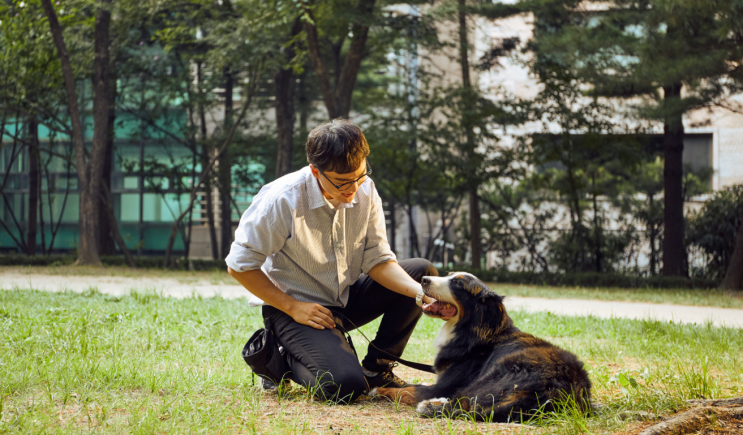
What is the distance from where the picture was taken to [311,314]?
3.05 meters

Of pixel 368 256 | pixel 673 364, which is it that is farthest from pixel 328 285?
pixel 673 364

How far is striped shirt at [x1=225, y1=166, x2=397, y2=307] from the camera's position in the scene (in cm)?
299

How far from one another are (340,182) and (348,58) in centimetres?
986

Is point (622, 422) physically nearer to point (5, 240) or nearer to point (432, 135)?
point (432, 135)

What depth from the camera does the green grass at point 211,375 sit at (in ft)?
→ 7.98

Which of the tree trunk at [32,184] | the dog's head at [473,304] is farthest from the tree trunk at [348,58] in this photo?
the tree trunk at [32,184]

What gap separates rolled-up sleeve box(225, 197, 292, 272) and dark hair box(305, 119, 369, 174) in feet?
1.14

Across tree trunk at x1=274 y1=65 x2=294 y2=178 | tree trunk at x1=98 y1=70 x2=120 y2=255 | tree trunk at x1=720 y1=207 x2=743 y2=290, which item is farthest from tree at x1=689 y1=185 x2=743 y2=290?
tree trunk at x1=98 y1=70 x2=120 y2=255

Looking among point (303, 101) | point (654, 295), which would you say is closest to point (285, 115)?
point (303, 101)

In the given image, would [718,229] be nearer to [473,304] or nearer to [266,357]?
[473,304]

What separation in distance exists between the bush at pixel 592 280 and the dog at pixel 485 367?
7.80m

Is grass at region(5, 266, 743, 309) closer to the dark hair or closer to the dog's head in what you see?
the dog's head

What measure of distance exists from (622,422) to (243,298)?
601cm

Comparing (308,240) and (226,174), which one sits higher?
(226,174)
